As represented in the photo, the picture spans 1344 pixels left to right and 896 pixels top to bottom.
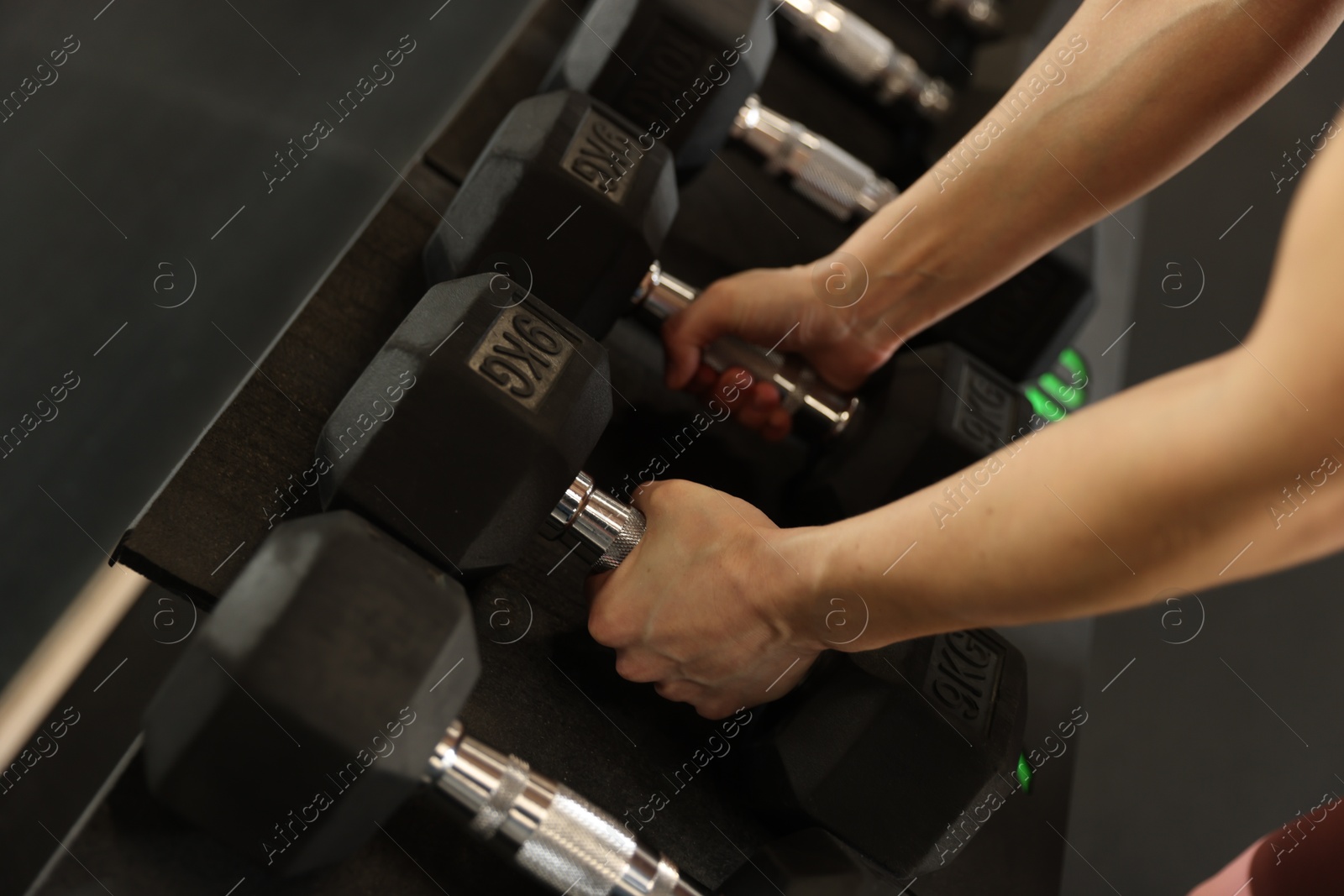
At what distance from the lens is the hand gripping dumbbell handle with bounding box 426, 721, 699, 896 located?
24.1 inches

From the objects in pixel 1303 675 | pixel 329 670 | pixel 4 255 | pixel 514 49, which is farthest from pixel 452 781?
pixel 1303 675

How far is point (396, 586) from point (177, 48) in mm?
793

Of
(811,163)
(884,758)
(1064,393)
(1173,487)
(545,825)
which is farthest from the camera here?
(1064,393)

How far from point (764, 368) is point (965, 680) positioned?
0.36m

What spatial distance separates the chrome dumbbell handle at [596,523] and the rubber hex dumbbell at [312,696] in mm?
164

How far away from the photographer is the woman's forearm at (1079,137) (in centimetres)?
73

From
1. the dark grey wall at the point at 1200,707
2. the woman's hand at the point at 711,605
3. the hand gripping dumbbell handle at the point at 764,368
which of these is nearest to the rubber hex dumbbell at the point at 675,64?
the hand gripping dumbbell handle at the point at 764,368

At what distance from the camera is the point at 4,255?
0.87 m

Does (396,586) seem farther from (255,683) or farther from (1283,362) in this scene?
(1283,362)

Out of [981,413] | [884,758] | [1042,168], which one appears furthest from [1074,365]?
[884,758]

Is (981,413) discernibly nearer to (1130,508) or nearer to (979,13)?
(1130,508)

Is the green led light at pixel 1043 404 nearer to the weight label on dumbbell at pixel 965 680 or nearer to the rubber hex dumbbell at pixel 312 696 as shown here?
the weight label on dumbbell at pixel 965 680

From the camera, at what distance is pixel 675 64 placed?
95cm

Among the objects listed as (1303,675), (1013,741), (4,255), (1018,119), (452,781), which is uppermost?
(1018,119)
